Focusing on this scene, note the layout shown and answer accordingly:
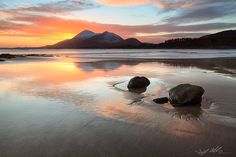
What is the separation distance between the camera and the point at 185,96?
26.8 feet

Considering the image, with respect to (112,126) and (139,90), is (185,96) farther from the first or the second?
(112,126)

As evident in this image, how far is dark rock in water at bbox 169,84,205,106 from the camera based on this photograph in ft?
26.5

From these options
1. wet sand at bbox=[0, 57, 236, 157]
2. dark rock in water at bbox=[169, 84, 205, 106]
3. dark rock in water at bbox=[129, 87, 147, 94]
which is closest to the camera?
wet sand at bbox=[0, 57, 236, 157]

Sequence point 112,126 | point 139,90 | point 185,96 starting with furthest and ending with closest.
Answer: point 139,90, point 185,96, point 112,126

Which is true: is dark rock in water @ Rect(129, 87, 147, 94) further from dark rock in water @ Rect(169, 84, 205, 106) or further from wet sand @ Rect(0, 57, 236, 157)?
dark rock in water @ Rect(169, 84, 205, 106)

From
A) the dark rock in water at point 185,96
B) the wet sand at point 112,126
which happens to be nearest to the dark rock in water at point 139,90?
the wet sand at point 112,126

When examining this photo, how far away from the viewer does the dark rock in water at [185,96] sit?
8.09 m

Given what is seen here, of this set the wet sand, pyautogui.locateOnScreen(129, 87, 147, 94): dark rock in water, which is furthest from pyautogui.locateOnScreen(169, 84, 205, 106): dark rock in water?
pyautogui.locateOnScreen(129, 87, 147, 94): dark rock in water

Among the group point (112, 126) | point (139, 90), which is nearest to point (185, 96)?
point (139, 90)

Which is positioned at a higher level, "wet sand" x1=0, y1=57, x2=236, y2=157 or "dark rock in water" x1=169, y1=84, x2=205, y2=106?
"dark rock in water" x1=169, y1=84, x2=205, y2=106

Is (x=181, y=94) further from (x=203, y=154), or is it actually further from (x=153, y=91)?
(x=203, y=154)

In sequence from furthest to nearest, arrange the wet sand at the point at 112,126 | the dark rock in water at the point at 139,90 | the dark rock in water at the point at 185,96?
the dark rock in water at the point at 139,90 → the dark rock in water at the point at 185,96 → the wet sand at the point at 112,126

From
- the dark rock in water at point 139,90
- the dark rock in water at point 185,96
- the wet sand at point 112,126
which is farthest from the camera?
the dark rock in water at point 139,90

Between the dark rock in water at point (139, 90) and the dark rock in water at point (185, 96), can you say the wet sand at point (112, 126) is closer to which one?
the dark rock in water at point (185, 96)
